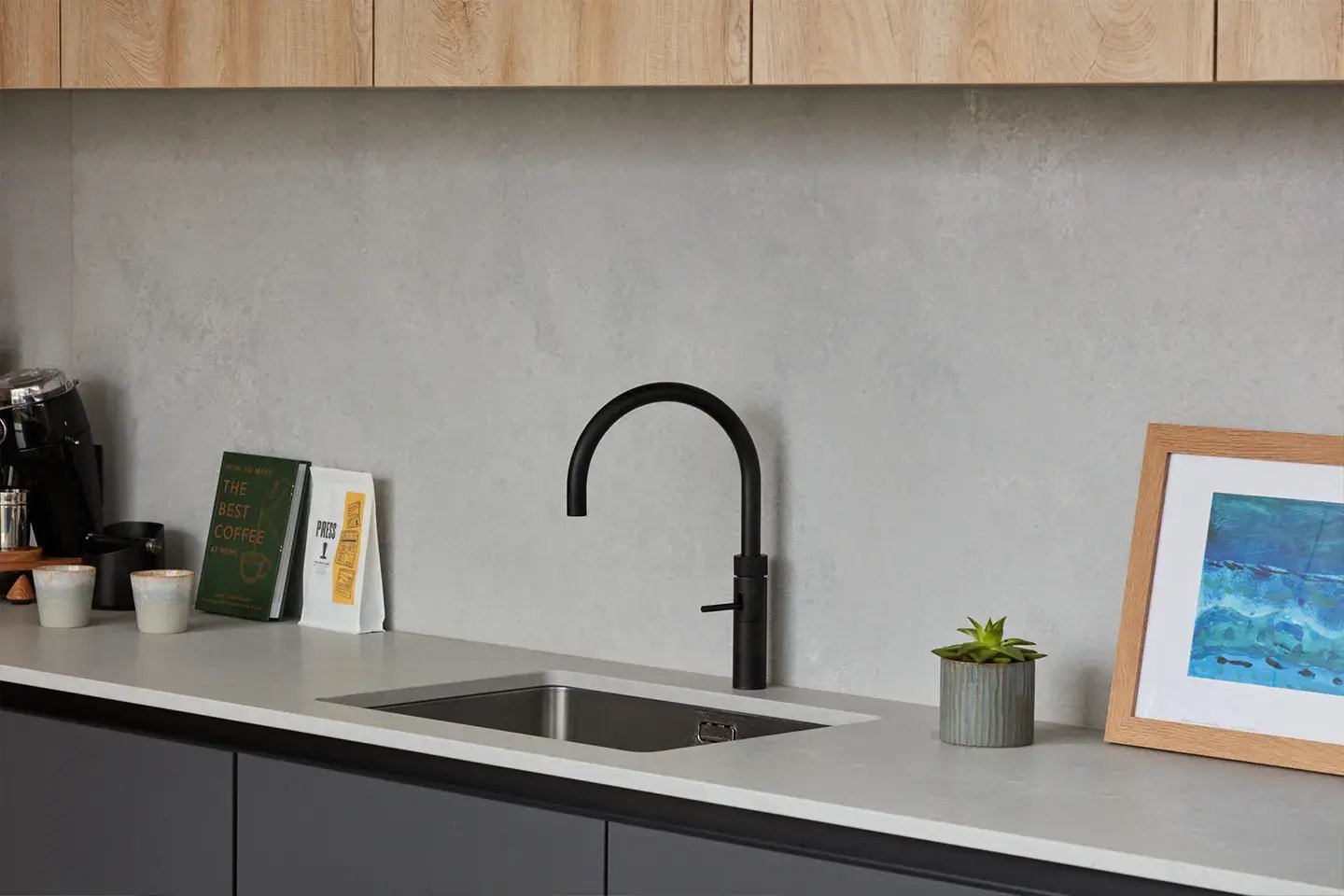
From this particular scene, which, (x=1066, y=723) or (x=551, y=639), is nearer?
(x=1066, y=723)

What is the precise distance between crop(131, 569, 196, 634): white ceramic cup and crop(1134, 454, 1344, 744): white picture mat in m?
1.57

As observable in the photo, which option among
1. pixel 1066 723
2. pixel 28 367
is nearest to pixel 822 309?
pixel 1066 723

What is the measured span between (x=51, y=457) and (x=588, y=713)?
1.16 meters

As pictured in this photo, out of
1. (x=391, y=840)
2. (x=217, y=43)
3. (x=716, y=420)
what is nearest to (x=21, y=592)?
(x=217, y=43)

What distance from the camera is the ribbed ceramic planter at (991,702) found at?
2.26m

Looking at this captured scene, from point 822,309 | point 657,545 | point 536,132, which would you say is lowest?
point 657,545

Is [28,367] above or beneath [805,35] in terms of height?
beneath

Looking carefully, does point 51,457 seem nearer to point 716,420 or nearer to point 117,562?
point 117,562

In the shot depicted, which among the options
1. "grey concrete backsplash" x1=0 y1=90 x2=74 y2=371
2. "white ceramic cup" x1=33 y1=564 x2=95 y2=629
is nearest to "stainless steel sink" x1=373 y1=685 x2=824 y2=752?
"white ceramic cup" x1=33 y1=564 x2=95 y2=629

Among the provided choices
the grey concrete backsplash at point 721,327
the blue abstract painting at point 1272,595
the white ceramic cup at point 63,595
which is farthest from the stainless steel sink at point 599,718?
the white ceramic cup at point 63,595

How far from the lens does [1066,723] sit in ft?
8.07

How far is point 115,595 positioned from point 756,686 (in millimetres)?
1254

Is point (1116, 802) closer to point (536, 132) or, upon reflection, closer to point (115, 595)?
point (536, 132)

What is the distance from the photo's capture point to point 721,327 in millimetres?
2754
